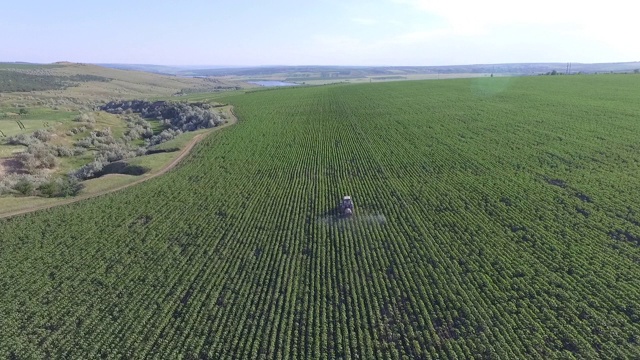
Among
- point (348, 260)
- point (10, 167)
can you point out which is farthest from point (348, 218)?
point (10, 167)

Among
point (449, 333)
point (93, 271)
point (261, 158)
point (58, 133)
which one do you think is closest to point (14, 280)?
point (93, 271)

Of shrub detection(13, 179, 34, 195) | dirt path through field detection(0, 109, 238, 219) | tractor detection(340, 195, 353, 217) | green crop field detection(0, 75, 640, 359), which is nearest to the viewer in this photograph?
green crop field detection(0, 75, 640, 359)

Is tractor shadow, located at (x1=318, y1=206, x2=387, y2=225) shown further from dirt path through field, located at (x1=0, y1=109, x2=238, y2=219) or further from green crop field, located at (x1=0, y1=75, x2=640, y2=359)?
dirt path through field, located at (x1=0, y1=109, x2=238, y2=219)

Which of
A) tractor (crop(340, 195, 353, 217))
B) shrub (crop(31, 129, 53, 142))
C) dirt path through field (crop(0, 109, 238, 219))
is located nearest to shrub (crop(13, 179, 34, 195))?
dirt path through field (crop(0, 109, 238, 219))

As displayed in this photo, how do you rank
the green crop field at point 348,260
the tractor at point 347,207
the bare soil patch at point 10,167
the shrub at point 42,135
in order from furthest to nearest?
1. the shrub at point 42,135
2. the bare soil patch at point 10,167
3. the tractor at point 347,207
4. the green crop field at point 348,260

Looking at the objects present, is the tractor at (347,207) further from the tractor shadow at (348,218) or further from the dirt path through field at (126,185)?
the dirt path through field at (126,185)

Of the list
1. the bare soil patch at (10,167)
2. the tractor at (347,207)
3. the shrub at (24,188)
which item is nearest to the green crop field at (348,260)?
the tractor at (347,207)

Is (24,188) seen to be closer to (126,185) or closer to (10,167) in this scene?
(126,185)

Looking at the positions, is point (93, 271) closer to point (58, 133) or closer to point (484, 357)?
point (484, 357)
